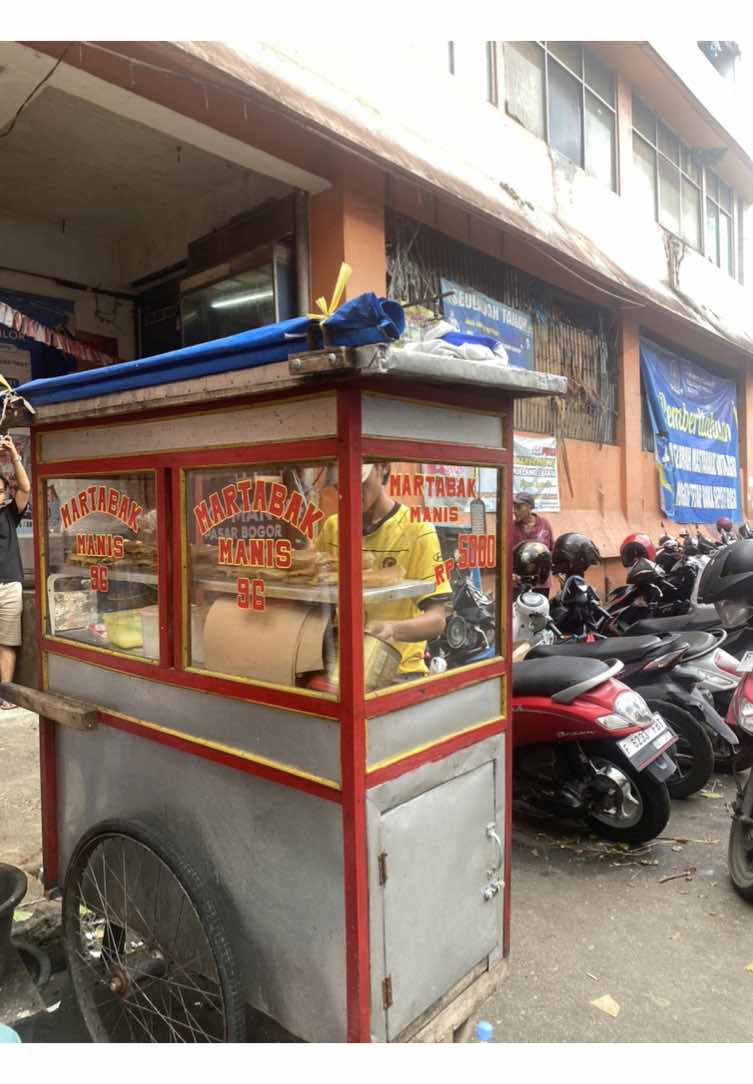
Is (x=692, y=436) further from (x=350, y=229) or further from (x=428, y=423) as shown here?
(x=428, y=423)

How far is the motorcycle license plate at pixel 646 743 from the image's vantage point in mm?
3363

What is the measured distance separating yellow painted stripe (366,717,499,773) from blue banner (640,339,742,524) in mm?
9698

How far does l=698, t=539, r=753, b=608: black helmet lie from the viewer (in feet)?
13.0

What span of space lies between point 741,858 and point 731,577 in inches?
57.6

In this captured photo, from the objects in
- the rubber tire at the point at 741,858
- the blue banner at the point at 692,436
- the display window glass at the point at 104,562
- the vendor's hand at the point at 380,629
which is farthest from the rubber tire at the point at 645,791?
the blue banner at the point at 692,436

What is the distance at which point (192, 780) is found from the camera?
86.6 inches

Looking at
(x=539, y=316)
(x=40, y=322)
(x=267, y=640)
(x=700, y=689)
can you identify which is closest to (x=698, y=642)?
(x=700, y=689)

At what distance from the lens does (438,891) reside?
→ 2080 millimetres

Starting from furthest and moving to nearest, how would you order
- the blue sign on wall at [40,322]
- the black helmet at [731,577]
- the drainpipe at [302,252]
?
the blue sign on wall at [40,322] → the drainpipe at [302,252] → the black helmet at [731,577]

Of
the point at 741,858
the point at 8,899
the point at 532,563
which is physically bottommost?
the point at 741,858

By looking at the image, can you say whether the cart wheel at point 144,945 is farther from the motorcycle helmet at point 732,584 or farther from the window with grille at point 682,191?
the window with grille at point 682,191

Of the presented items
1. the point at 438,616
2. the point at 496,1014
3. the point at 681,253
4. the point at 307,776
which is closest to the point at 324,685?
the point at 307,776

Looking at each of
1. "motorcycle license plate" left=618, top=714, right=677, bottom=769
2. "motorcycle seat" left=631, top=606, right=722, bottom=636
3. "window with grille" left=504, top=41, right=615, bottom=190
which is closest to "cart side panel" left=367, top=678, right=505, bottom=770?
"motorcycle license plate" left=618, top=714, right=677, bottom=769

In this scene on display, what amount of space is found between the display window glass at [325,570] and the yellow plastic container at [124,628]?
13.1 inches
